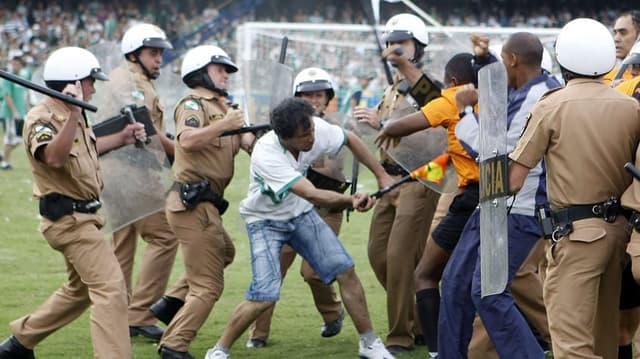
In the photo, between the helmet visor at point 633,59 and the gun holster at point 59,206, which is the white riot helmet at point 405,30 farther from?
the gun holster at point 59,206

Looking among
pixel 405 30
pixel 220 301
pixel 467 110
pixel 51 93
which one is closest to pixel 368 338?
pixel 467 110

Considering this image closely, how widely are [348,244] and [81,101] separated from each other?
7181 millimetres

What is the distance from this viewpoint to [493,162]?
620cm

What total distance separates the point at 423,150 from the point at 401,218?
66cm

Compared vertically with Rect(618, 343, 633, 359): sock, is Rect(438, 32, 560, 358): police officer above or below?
above

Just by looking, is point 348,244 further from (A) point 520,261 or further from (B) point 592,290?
(B) point 592,290

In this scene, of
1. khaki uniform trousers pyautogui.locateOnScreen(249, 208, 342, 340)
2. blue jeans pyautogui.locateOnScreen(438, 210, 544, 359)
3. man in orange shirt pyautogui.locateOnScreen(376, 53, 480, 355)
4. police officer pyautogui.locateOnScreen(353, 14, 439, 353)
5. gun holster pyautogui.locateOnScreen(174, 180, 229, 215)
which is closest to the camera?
blue jeans pyautogui.locateOnScreen(438, 210, 544, 359)

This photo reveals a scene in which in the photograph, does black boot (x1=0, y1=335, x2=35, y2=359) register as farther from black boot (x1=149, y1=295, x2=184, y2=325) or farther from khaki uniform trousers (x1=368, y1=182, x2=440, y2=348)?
khaki uniform trousers (x1=368, y1=182, x2=440, y2=348)

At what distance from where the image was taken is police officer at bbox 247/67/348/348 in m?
8.77

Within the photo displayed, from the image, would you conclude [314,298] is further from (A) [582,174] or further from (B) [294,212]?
(A) [582,174]

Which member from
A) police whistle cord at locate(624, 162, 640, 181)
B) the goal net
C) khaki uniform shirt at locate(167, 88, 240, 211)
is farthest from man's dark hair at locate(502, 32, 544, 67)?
the goal net

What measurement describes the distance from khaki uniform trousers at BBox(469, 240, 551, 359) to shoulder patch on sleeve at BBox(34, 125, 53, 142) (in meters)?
2.87

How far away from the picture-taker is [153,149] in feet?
27.6

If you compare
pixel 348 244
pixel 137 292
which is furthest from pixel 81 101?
pixel 348 244
